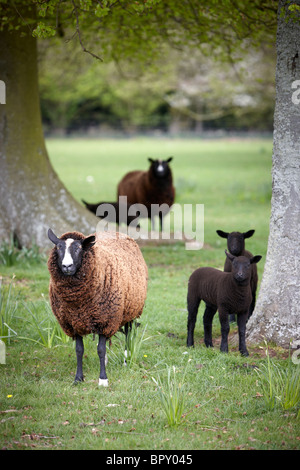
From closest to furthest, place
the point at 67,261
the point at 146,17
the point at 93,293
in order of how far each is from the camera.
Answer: the point at 67,261 → the point at 93,293 → the point at 146,17

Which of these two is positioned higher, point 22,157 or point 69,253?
point 22,157

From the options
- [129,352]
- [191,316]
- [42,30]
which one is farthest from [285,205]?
[42,30]

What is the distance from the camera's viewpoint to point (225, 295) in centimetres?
647

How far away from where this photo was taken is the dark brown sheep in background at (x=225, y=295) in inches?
253

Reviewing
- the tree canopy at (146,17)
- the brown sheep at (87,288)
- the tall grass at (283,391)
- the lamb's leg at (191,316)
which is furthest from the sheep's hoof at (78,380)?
the tree canopy at (146,17)

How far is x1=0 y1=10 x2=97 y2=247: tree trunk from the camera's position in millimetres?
11008

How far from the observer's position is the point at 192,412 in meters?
5.10

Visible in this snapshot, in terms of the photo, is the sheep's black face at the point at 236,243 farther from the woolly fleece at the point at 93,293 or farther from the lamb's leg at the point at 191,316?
the woolly fleece at the point at 93,293

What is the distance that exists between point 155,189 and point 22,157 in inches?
133

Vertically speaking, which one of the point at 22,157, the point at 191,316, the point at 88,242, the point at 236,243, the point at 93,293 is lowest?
the point at 191,316

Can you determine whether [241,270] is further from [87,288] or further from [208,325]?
[87,288]

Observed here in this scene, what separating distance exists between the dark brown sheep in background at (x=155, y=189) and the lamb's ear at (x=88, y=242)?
7.40 meters

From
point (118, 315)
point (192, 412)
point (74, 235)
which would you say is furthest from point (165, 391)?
point (74, 235)

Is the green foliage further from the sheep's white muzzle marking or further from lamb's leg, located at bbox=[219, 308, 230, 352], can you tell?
lamb's leg, located at bbox=[219, 308, 230, 352]
